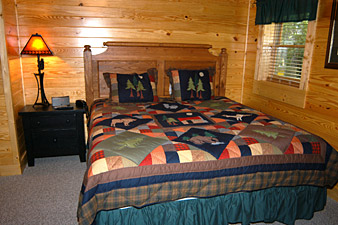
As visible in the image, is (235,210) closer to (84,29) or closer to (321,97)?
(321,97)

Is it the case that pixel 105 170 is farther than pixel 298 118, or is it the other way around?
pixel 298 118

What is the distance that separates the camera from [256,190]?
1905mm

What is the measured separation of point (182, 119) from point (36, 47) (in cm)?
173

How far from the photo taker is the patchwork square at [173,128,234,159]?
5.90 feet

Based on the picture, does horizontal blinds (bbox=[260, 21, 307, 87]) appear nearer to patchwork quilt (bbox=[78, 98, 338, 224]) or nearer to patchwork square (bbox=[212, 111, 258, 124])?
patchwork square (bbox=[212, 111, 258, 124])

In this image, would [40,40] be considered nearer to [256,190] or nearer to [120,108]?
[120,108]

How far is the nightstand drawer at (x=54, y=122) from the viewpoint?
287 cm

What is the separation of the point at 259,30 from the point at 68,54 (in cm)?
240

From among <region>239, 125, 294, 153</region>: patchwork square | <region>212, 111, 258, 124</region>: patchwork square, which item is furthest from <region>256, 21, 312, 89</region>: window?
<region>239, 125, 294, 153</region>: patchwork square

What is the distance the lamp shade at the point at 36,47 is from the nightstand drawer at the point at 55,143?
0.84 meters

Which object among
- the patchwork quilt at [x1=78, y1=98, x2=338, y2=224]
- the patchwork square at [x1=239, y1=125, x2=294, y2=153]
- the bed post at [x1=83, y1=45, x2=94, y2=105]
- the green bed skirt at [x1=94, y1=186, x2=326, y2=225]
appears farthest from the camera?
the bed post at [x1=83, y1=45, x2=94, y2=105]

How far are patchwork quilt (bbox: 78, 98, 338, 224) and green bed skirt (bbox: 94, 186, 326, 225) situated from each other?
8 centimetres

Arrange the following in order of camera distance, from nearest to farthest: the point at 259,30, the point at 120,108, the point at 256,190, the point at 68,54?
the point at 256,190
the point at 120,108
the point at 68,54
the point at 259,30

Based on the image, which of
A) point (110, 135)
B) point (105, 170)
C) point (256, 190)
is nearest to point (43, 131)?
point (110, 135)
